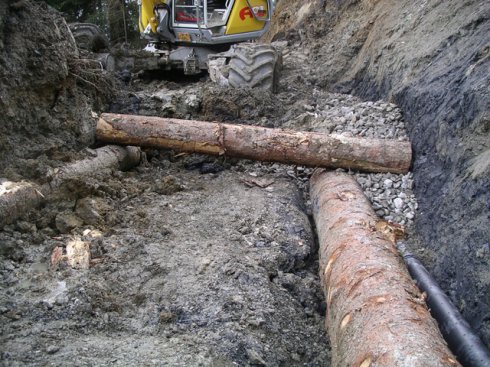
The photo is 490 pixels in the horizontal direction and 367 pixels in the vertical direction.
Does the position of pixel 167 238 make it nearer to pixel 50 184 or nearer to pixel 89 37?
pixel 50 184

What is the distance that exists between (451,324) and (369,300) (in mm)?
527

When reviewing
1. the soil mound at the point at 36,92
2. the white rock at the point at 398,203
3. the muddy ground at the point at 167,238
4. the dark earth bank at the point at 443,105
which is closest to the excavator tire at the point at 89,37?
the muddy ground at the point at 167,238

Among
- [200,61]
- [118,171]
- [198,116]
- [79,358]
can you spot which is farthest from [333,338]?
[200,61]

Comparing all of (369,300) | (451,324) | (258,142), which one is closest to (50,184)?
(258,142)

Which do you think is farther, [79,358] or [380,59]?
[380,59]

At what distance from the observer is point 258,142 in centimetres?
520

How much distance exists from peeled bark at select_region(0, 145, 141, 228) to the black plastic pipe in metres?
2.97

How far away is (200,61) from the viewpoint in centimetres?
955

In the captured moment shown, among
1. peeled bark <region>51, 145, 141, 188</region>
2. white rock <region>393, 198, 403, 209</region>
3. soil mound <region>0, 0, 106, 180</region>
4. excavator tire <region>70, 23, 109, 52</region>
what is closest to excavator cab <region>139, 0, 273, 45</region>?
excavator tire <region>70, 23, 109, 52</region>

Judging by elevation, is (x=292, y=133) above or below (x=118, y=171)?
above

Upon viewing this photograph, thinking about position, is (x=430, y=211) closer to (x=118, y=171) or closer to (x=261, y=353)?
(x=261, y=353)

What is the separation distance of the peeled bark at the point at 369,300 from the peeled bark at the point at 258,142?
0.79 m

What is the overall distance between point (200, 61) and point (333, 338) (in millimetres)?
7499

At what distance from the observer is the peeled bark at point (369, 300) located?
2.46 meters
